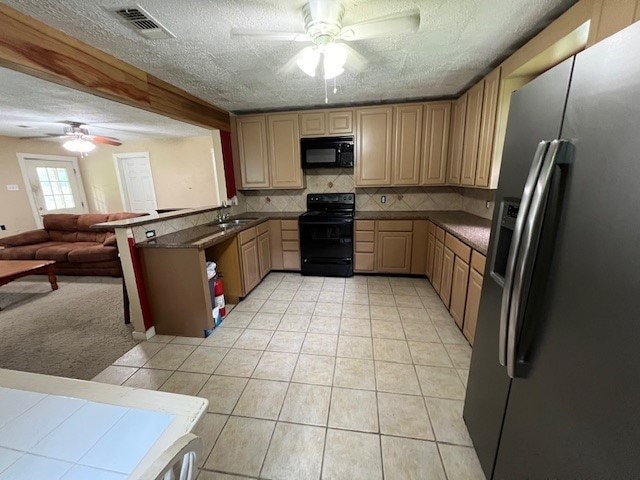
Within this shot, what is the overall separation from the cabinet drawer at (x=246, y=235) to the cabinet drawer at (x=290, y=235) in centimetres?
55

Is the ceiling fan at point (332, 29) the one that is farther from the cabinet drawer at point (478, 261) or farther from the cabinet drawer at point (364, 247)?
the cabinet drawer at point (364, 247)

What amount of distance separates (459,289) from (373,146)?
211 centimetres

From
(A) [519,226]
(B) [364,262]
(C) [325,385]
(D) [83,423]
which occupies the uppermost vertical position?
(A) [519,226]

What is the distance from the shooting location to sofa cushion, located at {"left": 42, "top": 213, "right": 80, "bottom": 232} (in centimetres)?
446

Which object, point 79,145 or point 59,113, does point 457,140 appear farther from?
point 79,145

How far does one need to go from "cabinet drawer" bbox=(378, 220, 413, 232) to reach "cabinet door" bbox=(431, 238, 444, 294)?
478mm

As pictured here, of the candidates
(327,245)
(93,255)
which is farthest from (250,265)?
(93,255)

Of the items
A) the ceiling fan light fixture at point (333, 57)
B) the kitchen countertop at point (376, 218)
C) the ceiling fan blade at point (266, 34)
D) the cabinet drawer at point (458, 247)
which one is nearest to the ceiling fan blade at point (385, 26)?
the ceiling fan light fixture at point (333, 57)

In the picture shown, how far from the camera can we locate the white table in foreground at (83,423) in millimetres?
592

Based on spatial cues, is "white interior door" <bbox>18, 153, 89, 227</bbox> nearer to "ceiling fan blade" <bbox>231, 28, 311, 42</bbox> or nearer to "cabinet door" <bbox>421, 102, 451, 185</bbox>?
"ceiling fan blade" <bbox>231, 28, 311, 42</bbox>

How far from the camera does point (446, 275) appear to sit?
2.73 m

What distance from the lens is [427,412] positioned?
1.59 meters

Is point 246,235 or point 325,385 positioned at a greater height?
point 246,235

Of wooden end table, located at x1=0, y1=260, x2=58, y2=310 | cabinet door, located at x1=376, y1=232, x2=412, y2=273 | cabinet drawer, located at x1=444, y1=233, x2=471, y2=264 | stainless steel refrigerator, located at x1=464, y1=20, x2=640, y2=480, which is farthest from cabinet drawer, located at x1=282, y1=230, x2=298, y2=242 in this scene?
wooden end table, located at x1=0, y1=260, x2=58, y2=310
